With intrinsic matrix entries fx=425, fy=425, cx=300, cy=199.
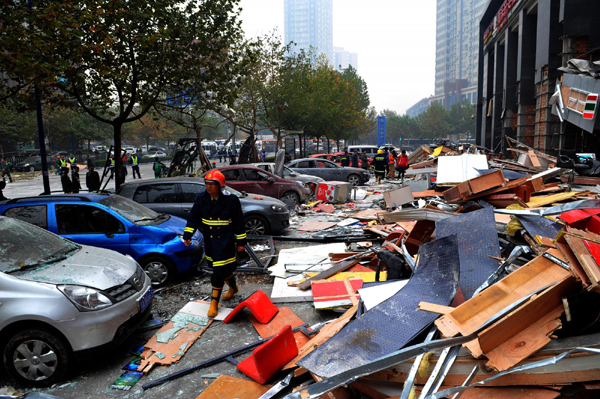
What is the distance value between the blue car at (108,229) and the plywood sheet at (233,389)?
3.23m

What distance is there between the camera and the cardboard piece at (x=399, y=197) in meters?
10.8

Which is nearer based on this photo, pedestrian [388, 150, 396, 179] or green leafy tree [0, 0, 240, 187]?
green leafy tree [0, 0, 240, 187]

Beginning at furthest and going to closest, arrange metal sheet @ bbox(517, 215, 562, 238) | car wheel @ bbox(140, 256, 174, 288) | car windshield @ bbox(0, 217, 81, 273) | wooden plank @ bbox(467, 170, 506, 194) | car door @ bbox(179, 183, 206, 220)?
car door @ bbox(179, 183, 206, 220) → wooden plank @ bbox(467, 170, 506, 194) → car wheel @ bbox(140, 256, 174, 288) → metal sheet @ bbox(517, 215, 562, 238) → car windshield @ bbox(0, 217, 81, 273)

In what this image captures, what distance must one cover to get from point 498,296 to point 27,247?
495cm

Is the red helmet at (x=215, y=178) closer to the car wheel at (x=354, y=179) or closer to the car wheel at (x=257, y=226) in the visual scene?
the car wheel at (x=257, y=226)

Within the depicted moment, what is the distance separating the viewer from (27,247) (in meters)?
4.83

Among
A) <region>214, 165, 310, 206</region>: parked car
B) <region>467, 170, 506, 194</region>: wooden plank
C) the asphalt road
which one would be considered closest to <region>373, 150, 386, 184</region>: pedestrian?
<region>214, 165, 310, 206</region>: parked car

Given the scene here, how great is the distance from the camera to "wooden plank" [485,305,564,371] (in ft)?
10.2

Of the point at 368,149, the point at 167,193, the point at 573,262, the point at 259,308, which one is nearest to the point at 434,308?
the point at 573,262

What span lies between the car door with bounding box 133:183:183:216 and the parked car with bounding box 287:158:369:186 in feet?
33.7

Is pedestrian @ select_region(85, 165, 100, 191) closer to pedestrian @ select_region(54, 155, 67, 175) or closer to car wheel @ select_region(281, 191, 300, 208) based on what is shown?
pedestrian @ select_region(54, 155, 67, 175)

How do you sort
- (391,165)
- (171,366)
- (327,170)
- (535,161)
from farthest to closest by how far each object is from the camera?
(391,165), (327,170), (535,161), (171,366)

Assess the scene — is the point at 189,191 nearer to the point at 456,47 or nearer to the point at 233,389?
the point at 233,389

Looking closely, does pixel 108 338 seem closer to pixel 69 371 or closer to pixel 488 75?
pixel 69 371
